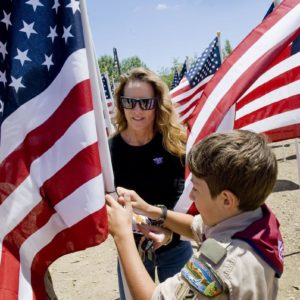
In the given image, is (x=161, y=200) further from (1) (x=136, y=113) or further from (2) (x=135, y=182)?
(1) (x=136, y=113)

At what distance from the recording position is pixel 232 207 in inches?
53.1

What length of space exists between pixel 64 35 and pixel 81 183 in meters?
0.56

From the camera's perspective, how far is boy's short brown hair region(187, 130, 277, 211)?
1.30 meters

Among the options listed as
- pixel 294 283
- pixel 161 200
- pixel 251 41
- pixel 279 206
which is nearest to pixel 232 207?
pixel 161 200

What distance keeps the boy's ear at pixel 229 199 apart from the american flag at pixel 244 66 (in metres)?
0.93

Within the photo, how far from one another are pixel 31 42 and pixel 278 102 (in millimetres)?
1834

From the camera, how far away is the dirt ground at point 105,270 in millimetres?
4230

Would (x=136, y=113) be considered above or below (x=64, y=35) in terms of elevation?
below

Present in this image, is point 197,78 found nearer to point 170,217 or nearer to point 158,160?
point 158,160

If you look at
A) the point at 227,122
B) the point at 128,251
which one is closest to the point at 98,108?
the point at 128,251

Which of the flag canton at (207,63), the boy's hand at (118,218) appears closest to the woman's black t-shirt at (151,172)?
the boy's hand at (118,218)

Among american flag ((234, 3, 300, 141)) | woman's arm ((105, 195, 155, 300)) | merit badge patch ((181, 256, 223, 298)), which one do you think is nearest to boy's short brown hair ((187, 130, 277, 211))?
merit badge patch ((181, 256, 223, 298))

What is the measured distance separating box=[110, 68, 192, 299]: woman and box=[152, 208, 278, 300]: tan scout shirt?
1191 millimetres

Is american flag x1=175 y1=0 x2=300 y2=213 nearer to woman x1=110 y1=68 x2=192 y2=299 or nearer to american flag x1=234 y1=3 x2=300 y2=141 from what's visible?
woman x1=110 y1=68 x2=192 y2=299
